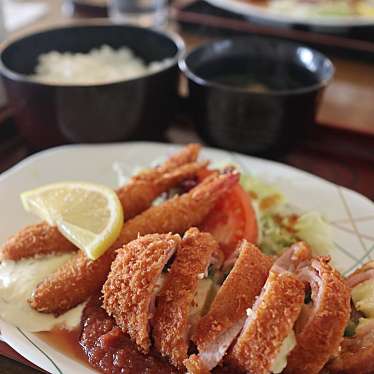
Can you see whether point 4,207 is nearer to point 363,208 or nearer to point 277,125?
point 277,125

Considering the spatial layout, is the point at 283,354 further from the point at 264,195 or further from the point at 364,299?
the point at 264,195

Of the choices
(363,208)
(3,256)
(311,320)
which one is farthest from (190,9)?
(311,320)

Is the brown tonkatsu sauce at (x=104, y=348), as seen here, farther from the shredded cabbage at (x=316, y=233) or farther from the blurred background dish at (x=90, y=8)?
the blurred background dish at (x=90, y=8)

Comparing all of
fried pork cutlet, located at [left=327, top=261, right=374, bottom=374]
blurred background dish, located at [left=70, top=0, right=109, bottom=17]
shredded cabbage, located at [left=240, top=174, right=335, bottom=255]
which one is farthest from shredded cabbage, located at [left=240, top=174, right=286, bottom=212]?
blurred background dish, located at [left=70, top=0, right=109, bottom=17]

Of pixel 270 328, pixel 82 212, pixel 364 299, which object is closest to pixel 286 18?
pixel 82 212

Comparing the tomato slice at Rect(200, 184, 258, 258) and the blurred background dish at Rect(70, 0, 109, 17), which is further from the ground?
the blurred background dish at Rect(70, 0, 109, 17)

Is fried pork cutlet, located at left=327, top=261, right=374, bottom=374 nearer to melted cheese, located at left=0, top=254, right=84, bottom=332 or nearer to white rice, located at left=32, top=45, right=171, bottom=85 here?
melted cheese, located at left=0, top=254, right=84, bottom=332

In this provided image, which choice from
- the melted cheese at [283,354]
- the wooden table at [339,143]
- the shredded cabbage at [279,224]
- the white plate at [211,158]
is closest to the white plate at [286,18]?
the wooden table at [339,143]
